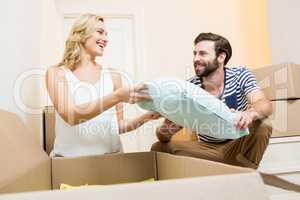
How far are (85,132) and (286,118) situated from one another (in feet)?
2.88

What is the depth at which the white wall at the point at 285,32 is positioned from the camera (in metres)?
2.11

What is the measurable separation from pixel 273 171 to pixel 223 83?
50cm

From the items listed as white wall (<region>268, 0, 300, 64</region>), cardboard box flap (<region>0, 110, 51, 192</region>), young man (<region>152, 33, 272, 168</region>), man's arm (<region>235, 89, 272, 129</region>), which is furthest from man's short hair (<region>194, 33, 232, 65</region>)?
white wall (<region>268, 0, 300, 64</region>)

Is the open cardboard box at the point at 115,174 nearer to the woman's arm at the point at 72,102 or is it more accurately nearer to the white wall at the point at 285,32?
the woman's arm at the point at 72,102

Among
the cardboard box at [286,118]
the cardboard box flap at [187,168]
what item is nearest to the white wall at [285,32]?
the cardboard box at [286,118]

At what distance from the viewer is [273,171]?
1.34 meters

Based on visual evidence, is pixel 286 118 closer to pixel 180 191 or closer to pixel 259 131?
pixel 259 131

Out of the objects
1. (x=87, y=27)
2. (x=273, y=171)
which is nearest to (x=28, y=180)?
(x=87, y=27)

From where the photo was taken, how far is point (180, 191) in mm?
322

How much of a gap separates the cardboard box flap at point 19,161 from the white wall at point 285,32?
171 centimetres

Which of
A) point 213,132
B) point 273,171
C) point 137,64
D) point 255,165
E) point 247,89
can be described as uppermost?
point 137,64

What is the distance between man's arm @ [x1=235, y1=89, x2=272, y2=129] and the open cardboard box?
0.18m

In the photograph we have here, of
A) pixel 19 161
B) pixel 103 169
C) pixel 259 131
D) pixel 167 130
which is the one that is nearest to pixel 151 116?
pixel 167 130

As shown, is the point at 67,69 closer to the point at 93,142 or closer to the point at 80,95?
the point at 80,95
